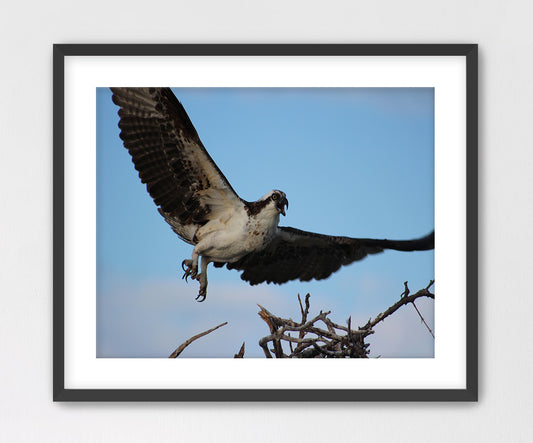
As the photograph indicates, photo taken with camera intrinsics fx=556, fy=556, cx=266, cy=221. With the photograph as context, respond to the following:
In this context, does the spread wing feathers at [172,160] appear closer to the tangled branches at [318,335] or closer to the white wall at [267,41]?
the white wall at [267,41]

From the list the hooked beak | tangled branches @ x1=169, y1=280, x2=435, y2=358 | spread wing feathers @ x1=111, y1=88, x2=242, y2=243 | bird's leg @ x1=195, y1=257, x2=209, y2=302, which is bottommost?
tangled branches @ x1=169, y1=280, x2=435, y2=358

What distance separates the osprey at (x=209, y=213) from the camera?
5.05ft

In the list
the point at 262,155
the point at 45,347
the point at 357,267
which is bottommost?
the point at 45,347

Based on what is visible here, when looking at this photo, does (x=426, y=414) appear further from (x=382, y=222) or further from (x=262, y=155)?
(x=262, y=155)

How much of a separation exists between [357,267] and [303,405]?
41cm

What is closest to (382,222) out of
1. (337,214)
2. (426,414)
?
(337,214)

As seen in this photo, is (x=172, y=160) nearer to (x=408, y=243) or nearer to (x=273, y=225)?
(x=273, y=225)

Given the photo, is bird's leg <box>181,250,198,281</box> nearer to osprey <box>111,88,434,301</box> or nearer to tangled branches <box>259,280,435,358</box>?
osprey <box>111,88,434,301</box>

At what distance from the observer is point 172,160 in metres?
1.58

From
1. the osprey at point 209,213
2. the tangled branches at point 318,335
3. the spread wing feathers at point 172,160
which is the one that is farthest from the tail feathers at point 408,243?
the spread wing feathers at point 172,160

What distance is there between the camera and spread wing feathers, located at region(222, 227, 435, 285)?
5.04 feet

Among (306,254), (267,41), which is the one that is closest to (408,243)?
(306,254)

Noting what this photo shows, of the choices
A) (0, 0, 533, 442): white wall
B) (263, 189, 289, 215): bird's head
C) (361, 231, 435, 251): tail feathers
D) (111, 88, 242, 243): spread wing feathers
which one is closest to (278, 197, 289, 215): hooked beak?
(263, 189, 289, 215): bird's head

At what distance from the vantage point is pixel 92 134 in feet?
5.04
